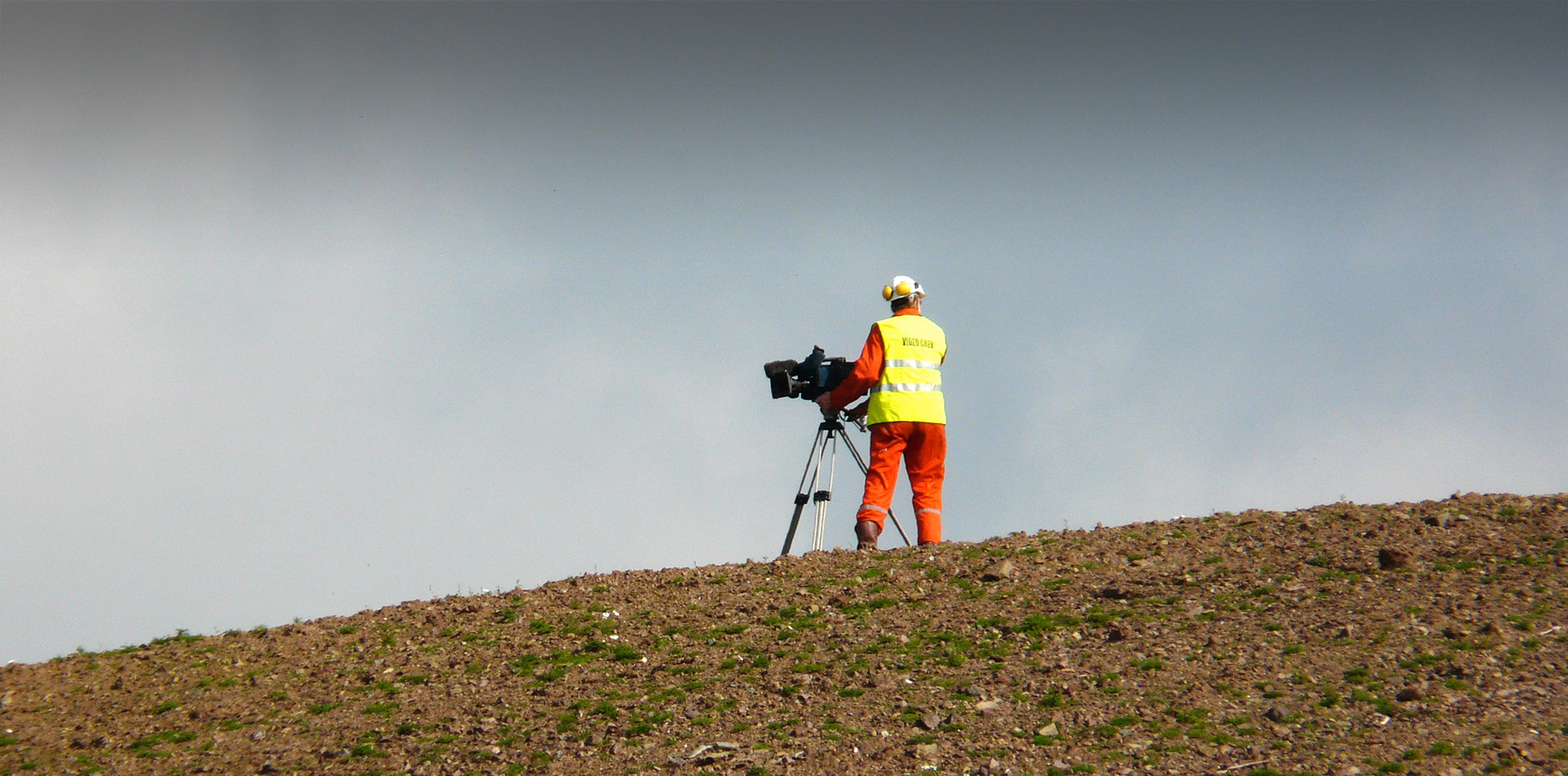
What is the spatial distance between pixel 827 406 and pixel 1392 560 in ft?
16.9

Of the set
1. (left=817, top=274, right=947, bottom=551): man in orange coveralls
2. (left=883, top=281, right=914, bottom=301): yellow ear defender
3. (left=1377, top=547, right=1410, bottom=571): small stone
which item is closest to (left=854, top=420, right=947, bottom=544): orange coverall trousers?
(left=817, top=274, right=947, bottom=551): man in orange coveralls

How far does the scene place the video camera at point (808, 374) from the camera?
12484mm

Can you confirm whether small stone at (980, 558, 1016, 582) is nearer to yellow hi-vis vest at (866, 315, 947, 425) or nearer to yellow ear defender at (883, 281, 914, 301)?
yellow hi-vis vest at (866, 315, 947, 425)

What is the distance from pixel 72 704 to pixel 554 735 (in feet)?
12.3

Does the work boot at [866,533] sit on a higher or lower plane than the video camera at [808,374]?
lower

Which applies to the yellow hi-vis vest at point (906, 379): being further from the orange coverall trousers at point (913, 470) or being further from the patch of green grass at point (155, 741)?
the patch of green grass at point (155, 741)

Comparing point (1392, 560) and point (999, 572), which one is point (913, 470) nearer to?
point (999, 572)

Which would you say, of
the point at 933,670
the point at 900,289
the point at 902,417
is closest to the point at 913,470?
the point at 902,417

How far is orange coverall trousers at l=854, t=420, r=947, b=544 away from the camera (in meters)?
11.8

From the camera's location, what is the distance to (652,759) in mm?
7395

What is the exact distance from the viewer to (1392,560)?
374 inches

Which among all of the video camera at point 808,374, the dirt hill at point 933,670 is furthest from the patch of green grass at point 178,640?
the video camera at point 808,374

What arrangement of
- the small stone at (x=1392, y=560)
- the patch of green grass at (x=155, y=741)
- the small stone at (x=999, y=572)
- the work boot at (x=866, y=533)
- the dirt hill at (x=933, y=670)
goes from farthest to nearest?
the work boot at (x=866, y=533) → the small stone at (x=999, y=572) → the small stone at (x=1392, y=560) → the patch of green grass at (x=155, y=741) → the dirt hill at (x=933, y=670)

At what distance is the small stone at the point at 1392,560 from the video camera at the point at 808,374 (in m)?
5.02
